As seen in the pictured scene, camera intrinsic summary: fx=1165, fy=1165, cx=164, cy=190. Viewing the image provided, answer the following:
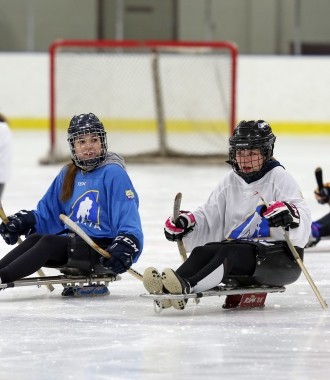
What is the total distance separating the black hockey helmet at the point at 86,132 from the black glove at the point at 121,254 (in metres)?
0.33

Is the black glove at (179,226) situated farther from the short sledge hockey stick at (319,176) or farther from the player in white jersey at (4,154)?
the player in white jersey at (4,154)

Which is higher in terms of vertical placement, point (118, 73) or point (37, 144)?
point (118, 73)

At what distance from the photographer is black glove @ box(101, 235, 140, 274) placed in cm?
362

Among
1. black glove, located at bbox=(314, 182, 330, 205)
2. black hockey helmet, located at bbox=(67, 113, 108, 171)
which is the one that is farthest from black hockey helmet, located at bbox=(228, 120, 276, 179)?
black glove, located at bbox=(314, 182, 330, 205)

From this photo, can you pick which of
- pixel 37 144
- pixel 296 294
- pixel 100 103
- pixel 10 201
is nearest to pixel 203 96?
pixel 100 103

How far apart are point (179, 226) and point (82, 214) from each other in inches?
14.6

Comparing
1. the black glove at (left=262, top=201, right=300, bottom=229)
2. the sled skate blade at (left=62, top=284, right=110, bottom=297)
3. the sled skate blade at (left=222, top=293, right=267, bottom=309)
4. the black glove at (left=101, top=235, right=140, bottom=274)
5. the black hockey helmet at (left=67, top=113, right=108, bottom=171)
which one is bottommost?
the sled skate blade at (left=62, top=284, right=110, bottom=297)

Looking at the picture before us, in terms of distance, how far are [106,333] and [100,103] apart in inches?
297

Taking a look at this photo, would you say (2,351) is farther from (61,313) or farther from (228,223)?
(228,223)

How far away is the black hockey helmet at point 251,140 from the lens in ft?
12.0

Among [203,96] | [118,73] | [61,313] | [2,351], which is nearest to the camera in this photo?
[2,351]

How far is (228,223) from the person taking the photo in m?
3.77

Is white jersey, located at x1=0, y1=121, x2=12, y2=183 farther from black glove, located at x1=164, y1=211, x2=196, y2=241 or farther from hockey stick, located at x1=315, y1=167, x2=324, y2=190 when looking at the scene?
black glove, located at x1=164, y1=211, x2=196, y2=241

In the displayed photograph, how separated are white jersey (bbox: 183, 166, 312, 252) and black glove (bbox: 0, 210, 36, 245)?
0.55m
